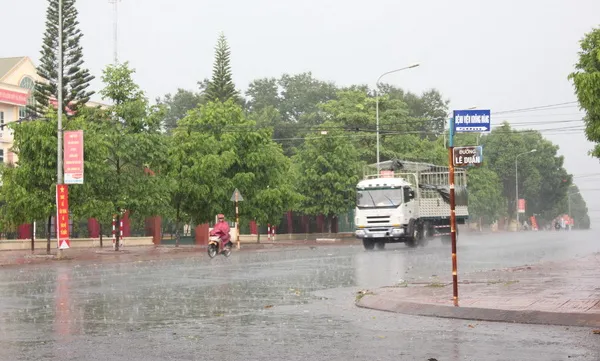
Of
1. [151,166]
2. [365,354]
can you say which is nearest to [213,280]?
[365,354]

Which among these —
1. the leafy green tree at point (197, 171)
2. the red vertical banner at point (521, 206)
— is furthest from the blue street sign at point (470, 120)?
the red vertical banner at point (521, 206)

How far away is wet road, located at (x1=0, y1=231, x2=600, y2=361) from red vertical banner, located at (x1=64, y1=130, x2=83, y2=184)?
12.4 metres

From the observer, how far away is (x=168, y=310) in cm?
1384

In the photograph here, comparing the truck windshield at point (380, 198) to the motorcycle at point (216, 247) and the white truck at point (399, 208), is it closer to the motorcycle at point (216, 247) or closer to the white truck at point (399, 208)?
the white truck at point (399, 208)

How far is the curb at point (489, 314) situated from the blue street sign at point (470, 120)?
2.76m

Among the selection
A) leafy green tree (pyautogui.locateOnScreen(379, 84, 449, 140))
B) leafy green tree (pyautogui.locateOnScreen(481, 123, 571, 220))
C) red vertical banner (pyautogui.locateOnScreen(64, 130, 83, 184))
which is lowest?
red vertical banner (pyautogui.locateOnScreen(64, 130, 83, 184))

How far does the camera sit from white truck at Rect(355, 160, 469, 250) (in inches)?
1506

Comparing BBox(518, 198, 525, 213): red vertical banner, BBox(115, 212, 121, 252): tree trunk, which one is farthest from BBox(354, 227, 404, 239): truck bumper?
BBox(518, 198, 525, 213): red vertical banner

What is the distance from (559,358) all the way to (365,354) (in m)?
2.00

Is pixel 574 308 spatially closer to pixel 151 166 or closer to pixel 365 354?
pixel 365 354

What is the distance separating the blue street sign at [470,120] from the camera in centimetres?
1317

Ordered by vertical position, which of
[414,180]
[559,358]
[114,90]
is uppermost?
[114,90]

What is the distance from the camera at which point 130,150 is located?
39.2 meters

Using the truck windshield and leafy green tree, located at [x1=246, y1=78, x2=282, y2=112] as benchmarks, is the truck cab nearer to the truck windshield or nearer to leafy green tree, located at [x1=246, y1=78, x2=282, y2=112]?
the truck windshield
